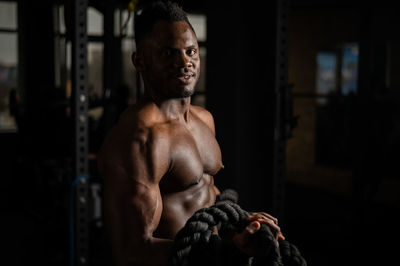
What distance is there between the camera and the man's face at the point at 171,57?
826 mm

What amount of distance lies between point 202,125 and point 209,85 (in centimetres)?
166

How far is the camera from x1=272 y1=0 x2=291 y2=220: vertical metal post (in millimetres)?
1332

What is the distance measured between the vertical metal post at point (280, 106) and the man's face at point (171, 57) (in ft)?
1.82

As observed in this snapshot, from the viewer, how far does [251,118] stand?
7.20ft

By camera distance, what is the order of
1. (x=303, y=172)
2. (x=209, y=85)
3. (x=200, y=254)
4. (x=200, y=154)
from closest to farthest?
(x=200, y=254) → (x=200, y=154) → (x=209, y=85) → (x=303, y=172)

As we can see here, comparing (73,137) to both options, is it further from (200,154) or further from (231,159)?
(231,159)

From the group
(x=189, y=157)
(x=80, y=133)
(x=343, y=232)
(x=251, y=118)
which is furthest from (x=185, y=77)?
(x=343, y=232)

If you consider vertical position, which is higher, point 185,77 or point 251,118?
point 185,77

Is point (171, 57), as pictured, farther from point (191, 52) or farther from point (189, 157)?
point (189, 157)

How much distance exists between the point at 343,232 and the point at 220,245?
10.2 ft

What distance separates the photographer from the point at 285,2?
53.0 inches

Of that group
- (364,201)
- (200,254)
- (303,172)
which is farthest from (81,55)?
(303,172)

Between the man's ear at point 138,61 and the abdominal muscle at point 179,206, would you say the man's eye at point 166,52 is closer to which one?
the man's ear at point 138,61

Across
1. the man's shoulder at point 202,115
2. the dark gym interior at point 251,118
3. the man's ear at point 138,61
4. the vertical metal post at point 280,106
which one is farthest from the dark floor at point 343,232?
the man's ear at point 138,61
